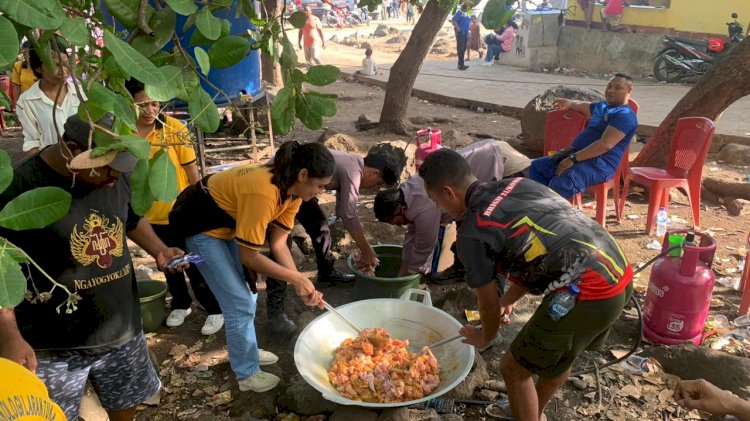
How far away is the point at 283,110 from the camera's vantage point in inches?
64.7

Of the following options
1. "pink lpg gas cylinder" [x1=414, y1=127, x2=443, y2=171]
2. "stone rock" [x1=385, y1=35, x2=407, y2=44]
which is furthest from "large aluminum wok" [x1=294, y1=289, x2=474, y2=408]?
"stone rock" [x1=385, y1=35, x2=407, y2=44]

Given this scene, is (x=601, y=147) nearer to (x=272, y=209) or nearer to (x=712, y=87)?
(x=712, y=87)

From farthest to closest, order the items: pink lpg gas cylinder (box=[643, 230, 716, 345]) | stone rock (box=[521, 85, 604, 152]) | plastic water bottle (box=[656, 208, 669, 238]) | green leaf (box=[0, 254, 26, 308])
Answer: stone rock (box=[521, 85, 604, 152]) → plastic water bottle (box=[656, 208, 669, 238]) → pink lpg gas cylinder (box=[643, 230, 716, 345]) → green leaf (box=[0, 254, 26, 308])

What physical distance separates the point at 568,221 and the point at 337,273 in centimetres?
271

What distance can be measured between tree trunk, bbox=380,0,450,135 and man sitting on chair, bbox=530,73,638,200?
12.1ft

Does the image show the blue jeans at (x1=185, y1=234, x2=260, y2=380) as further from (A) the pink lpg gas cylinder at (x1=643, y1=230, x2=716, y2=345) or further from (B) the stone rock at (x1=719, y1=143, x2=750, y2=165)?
(B) the stone rock at (x1=719, y1=143, x2=750, y2=165)

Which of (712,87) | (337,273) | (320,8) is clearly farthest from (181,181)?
(320,8)

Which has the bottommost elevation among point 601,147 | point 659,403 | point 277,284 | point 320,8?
point 659,403

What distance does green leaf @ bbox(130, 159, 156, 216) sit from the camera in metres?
1.23

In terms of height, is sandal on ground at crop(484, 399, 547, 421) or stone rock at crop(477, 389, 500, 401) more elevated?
sandal on ground at crop(484, 399, 547, 421)

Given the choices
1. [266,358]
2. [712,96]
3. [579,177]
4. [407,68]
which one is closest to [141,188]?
[266,358]

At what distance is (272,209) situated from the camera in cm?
271

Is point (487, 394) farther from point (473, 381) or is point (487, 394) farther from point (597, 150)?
point (597, 150)

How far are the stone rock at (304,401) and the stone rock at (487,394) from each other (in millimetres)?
899
